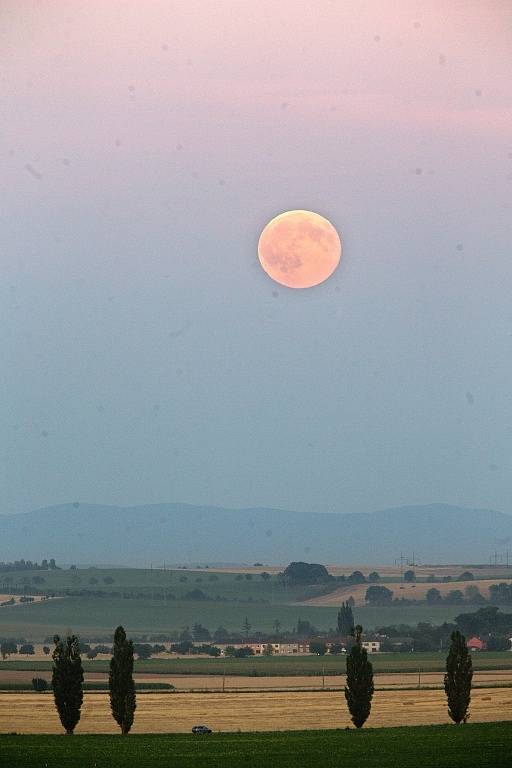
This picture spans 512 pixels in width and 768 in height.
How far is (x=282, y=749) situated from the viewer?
6075cm

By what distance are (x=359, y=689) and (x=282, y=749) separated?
15.5 metres

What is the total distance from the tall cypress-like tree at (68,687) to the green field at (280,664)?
5542cm

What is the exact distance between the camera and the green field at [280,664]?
13388 cm

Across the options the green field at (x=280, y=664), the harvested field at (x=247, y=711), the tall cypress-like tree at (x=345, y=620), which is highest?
the tall cypress-like tree at (x=345, y=620)

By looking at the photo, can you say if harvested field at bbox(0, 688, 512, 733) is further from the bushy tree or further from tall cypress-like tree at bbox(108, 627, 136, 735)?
the bushy tree

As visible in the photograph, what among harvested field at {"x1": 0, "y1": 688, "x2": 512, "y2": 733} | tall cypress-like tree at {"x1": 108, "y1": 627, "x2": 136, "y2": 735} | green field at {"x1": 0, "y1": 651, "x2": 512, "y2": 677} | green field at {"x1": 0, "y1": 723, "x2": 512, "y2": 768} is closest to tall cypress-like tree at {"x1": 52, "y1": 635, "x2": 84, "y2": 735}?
tall cypress-like tree at {"x1": 108, "y1": 627, "x2": 136, "y2": 735}

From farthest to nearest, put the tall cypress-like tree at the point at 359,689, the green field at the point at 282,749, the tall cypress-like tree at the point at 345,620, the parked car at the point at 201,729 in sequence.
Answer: the tall cypress-like tree at the point at 345,620 → the tall cypress-like tree at the point at 359,689 → the parked car at the point at 201,729 → the green field at the point at 282,749

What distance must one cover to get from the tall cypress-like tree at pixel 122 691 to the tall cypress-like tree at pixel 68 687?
154cm

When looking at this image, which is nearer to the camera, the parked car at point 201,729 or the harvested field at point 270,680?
the parked car at point 201,729

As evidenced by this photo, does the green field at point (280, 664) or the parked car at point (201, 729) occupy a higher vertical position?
the green field at point (280, 664)

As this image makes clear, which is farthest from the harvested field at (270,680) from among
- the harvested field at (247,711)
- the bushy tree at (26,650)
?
the bushy tree at (26,650)

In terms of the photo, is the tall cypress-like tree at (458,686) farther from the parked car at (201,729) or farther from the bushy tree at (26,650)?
the bushy tree at (26,650)

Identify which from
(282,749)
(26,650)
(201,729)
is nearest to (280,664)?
(26,650)

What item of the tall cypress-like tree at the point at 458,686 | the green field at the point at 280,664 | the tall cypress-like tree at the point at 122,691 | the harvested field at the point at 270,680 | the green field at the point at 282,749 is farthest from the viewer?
the green field at the point at 280,664
